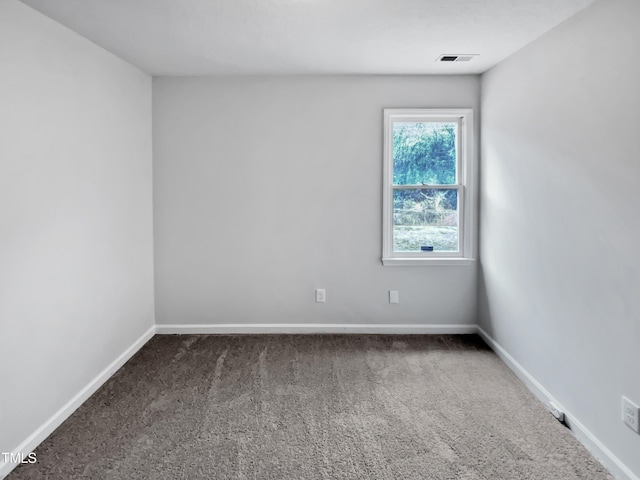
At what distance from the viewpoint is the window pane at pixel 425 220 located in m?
3.67

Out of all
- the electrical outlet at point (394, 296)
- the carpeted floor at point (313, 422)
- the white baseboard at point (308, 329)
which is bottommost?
the carpeted floor at point (313, 422)

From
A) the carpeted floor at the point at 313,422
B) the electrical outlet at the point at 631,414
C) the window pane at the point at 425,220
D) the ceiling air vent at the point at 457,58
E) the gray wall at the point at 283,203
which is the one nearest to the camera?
the electrical outlet at the point at 631,414

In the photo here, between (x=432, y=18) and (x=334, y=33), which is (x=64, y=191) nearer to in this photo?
(x=334, y=33)

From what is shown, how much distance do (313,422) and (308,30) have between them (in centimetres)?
240

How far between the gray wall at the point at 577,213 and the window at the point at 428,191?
462 millimetres

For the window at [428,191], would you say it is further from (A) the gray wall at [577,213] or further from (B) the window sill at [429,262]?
(A) the gray wall at [577,213]

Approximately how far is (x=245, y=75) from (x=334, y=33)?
123cm

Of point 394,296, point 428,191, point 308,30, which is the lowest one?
point 394,296

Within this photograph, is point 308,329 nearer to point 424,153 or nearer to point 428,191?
point 428,191

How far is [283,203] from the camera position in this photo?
3621 mm

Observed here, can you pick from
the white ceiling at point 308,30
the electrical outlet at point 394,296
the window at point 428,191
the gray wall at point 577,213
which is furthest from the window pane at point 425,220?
the white ceiling at point 308,30

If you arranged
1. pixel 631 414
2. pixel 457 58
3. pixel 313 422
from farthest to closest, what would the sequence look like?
pixel 457 58 → pixel 313 422 → pixel 631 414

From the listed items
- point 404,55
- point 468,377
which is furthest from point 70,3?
point 468,377

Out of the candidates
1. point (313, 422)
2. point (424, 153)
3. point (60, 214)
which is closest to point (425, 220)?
point (424, 153)
